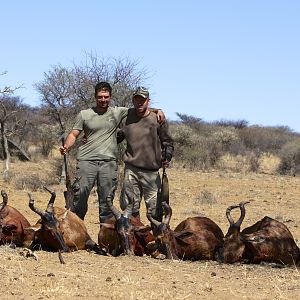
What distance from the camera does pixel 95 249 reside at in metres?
8.66

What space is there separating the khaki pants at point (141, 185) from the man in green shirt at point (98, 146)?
24cm

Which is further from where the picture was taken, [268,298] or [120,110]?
[120,110]

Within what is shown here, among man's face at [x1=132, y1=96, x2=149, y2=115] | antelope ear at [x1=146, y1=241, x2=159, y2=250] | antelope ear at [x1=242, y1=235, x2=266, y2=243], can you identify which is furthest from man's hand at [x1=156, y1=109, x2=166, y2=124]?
antelope ear at [x1=242, y1=235, x2=266, y2=243]

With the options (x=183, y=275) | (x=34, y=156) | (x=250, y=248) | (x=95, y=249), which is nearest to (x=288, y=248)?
(x=250, y=248)

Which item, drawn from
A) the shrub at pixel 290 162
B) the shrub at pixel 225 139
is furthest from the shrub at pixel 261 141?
the shrub at pixel 290 162

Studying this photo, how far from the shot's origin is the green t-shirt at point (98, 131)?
8977 mm

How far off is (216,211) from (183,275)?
9.09 m

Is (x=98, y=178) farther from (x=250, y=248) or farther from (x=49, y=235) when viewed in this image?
(x=250, y=248)

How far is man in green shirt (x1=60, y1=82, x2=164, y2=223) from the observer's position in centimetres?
898

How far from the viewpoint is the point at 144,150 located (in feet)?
29.5

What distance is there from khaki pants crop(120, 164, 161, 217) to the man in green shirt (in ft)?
0.80

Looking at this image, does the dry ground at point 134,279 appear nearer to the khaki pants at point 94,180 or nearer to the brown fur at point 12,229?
the brown fur at point 12,229

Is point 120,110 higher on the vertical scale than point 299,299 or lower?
higher

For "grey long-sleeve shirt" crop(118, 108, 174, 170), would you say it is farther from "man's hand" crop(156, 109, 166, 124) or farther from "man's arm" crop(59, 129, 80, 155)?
"man's arm" crop(59, 129, 80, 155)
